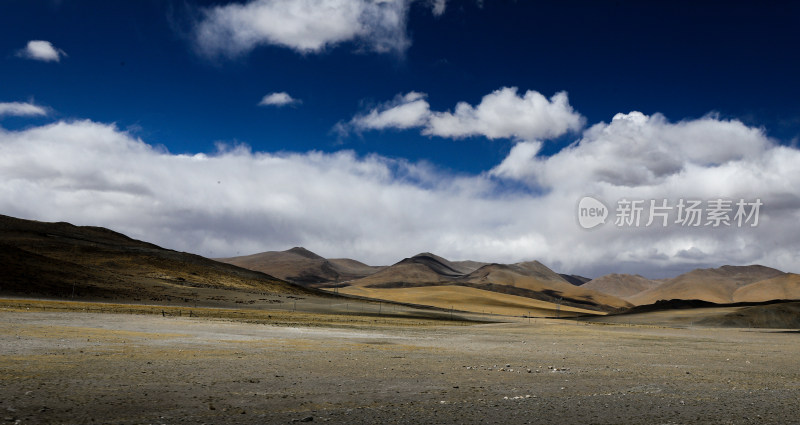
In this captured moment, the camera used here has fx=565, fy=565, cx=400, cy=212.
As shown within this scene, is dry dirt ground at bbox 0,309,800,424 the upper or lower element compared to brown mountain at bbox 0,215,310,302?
lower

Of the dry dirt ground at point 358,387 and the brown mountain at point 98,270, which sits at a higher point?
the brown mountain at point 98,270

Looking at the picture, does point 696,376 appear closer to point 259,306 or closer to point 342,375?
point 342,375

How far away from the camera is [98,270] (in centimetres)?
9738

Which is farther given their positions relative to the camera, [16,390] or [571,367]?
[571,367]

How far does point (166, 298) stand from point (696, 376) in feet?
270

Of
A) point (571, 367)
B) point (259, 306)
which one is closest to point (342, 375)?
point (571, 367)

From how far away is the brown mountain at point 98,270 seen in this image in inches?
3211

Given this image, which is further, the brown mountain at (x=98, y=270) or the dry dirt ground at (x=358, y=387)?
the brown mountain at (x=98, y=270)

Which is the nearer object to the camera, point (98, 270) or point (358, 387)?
point (358, 387)

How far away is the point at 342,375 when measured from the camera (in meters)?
15.8

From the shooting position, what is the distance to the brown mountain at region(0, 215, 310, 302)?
81.6 metres

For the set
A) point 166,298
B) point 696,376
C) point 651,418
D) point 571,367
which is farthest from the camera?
point 166,298

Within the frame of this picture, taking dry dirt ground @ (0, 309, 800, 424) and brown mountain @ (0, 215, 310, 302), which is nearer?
dry dirt ground @ (0, 309, 800, 424)

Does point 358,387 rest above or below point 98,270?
below
